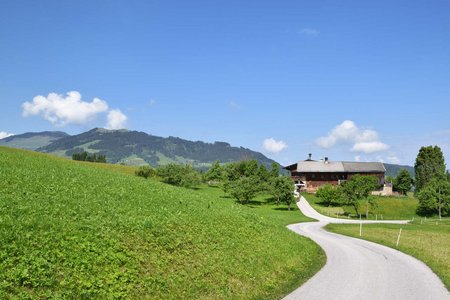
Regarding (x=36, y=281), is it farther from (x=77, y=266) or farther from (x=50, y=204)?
(x=50, y=204)

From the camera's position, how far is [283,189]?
339ft

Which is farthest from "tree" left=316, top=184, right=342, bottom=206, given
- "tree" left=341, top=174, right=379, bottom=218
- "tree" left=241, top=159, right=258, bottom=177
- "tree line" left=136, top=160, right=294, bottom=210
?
"tree" left=241, top=159, right=258, bottom=177

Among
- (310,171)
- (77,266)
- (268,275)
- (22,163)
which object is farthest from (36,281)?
(310,171)

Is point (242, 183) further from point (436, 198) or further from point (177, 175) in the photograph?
point (436, 198)

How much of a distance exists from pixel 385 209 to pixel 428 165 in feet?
101

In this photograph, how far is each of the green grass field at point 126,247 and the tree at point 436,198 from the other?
84.8 metres

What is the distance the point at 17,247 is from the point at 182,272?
7015mm

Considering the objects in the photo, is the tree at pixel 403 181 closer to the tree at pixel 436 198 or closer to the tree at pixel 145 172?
the tree at pixel 436 198

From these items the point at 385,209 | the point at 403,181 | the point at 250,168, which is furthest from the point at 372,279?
the point at 403,181

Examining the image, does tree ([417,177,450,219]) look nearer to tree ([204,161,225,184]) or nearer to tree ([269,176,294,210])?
tree ([269,176,294,210])

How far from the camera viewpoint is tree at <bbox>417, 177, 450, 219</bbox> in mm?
100750

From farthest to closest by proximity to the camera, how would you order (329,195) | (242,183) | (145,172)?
(145,172) < (329,195) < (242,183)

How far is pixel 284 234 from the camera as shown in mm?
32438

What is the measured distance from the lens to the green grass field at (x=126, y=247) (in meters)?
14.0
